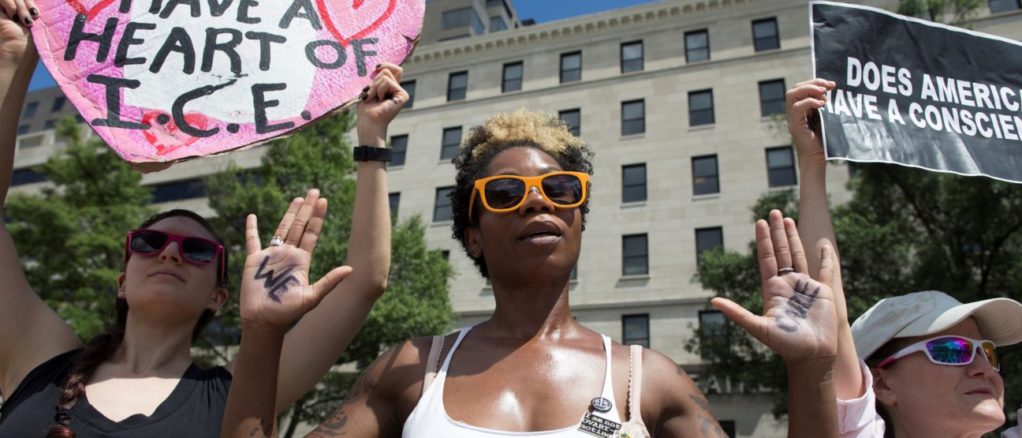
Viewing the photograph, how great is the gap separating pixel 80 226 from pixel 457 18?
87.7 ft

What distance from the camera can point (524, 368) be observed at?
2307 millimetres

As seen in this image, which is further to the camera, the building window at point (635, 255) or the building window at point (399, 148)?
the building window at point (399, 148)

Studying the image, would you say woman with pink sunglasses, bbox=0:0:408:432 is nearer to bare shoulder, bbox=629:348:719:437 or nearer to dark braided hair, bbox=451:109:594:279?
dark braided hair, bbox=451:109:594:279

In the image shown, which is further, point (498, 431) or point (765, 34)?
point (765, 34)

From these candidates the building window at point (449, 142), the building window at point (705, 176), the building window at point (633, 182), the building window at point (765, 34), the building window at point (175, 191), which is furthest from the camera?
the building window at point (175, 191)

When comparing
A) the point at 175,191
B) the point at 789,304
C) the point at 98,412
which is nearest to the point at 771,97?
the point at 789,304

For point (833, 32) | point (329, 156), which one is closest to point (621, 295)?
point (329, 156)

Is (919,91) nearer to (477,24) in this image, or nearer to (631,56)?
(631,56)

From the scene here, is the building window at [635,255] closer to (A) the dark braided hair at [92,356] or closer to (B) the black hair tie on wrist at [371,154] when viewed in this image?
(A) the dark braided hair at [92,356]

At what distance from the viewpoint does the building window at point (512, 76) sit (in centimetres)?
2969

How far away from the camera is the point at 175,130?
2.79m

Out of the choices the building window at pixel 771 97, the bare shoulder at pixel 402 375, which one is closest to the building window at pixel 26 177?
the building window at pixel 771 97

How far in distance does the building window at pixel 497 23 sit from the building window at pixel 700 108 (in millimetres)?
23006

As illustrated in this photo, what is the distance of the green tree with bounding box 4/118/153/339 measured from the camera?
17.3 meters
